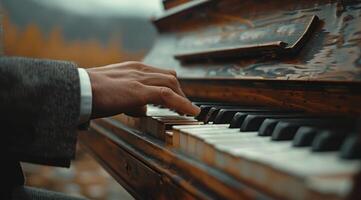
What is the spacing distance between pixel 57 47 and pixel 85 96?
138 inches

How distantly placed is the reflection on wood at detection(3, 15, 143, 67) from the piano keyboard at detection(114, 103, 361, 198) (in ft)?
11.6

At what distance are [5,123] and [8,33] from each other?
352 centimetres

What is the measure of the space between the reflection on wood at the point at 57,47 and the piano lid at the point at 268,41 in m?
2.67

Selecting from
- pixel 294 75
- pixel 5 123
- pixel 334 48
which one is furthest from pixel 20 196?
pixel 334 48

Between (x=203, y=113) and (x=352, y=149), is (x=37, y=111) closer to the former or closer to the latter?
(x=203, y=113)

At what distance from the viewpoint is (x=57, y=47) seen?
412cm

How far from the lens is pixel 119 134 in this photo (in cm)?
119

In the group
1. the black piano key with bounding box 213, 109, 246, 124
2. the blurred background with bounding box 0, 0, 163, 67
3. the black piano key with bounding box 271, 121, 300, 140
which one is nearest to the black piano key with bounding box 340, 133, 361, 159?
the black piano key with bounding box 271, 121, 300, 140

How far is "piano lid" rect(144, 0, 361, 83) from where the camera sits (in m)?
0.90

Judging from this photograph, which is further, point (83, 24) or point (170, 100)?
point (83, 24)

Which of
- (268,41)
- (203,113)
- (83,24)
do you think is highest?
(83,24)

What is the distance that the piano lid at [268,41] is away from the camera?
0.90m

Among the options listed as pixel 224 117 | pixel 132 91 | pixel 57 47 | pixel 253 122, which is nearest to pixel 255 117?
pixel 253 122

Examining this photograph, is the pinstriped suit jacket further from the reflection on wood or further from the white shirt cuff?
the reflection on wood
